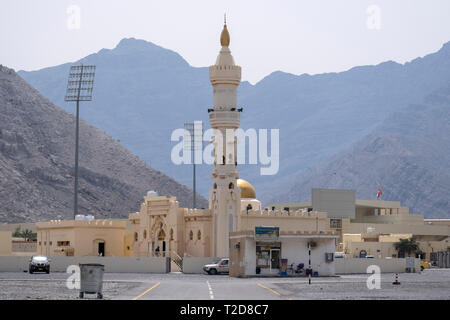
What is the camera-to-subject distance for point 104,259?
7169cm

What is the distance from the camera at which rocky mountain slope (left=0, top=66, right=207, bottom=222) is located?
153 m

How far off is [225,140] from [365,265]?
1799 cm

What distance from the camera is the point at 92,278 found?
3419 cm

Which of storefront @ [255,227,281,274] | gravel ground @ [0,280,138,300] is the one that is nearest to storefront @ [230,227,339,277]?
storefront @ [255,227,281,274]

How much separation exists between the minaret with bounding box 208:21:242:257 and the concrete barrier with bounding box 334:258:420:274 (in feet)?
37.6

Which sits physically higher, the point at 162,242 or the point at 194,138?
the point at 194,138

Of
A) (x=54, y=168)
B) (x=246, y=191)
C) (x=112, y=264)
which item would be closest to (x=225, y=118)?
(x=246, y=191)

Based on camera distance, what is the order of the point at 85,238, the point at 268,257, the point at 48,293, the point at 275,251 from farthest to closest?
the point at 85,238
the point at 275,251
the point at 268,257
the point at 48,293

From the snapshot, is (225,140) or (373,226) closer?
(225,140)

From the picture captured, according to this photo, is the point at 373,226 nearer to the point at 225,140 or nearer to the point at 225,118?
the point at 225,140

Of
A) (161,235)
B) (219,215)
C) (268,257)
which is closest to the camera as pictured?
(268,257)
